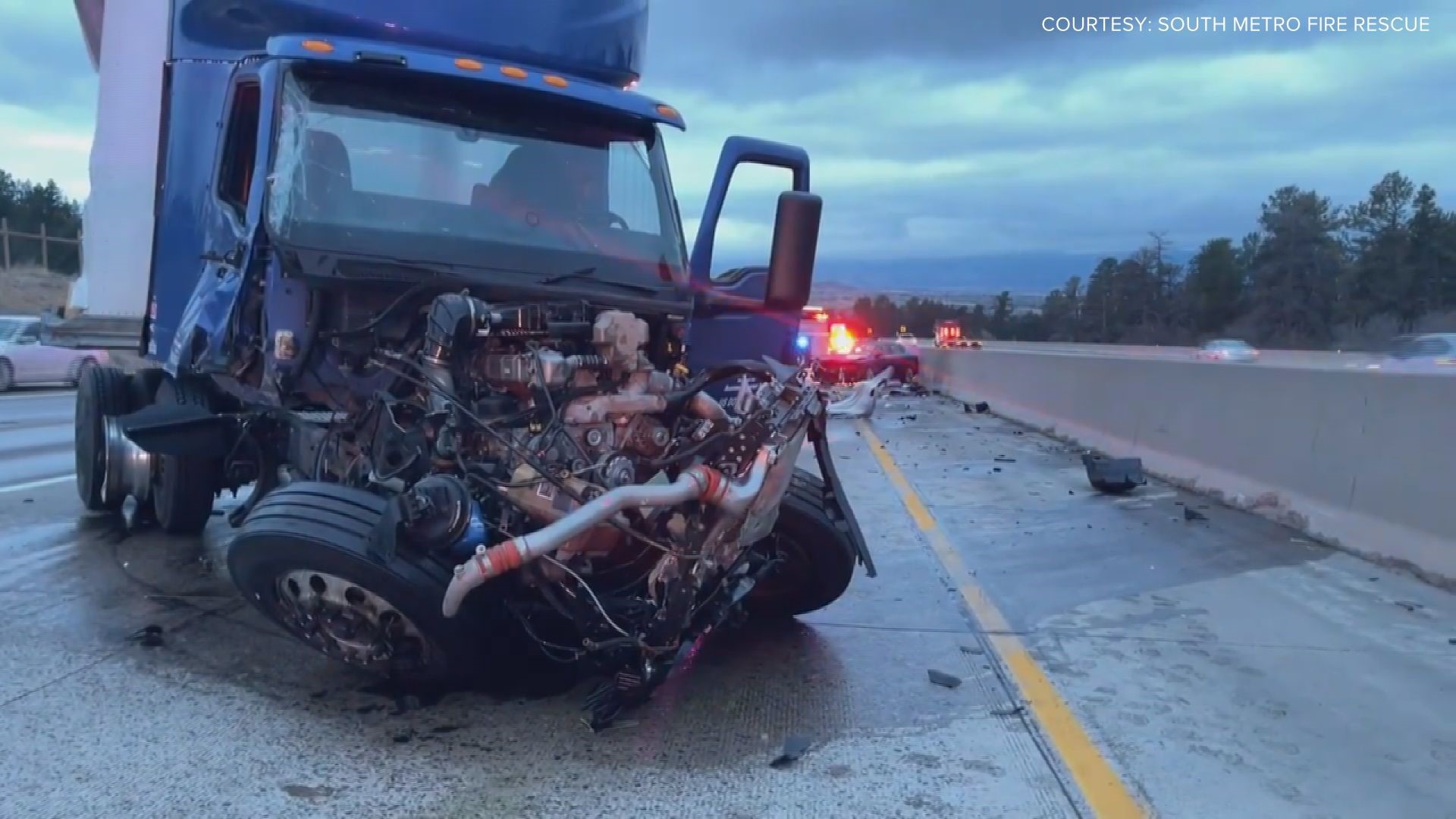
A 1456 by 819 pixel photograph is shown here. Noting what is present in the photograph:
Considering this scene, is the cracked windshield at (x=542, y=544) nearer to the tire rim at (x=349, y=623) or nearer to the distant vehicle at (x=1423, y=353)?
the tire rim at (x=349, y=623)

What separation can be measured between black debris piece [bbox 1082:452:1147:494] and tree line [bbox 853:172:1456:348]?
3601cm

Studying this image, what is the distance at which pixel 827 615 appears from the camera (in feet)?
24.3

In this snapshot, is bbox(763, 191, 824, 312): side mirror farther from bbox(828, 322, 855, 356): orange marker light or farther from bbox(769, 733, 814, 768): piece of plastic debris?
bbox(828, 322, 855, 356): orange marker light

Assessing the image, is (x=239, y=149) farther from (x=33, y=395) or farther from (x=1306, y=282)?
(x=1306, y=282)

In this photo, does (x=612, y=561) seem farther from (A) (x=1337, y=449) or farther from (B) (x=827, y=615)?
(A) (x=1337, y=449)

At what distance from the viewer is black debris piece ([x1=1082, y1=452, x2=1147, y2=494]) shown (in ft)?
39.7

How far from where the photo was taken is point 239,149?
675cm

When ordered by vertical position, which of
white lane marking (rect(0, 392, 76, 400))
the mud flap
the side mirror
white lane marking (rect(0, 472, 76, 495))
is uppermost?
the side mirror

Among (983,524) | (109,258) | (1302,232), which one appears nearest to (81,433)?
(109,258)

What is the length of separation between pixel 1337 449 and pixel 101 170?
886 centimetres

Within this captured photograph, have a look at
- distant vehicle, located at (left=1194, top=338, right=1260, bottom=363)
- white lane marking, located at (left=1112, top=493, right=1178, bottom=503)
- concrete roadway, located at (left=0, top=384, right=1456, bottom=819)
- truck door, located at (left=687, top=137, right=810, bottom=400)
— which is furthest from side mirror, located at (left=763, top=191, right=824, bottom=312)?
distant vehicle, located at (left=1194, top=338, right=1260, bottom=363)

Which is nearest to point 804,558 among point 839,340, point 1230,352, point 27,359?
point 839,340

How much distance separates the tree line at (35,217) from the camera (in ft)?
149

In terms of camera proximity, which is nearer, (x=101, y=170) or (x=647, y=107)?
(x=647, y=107)
